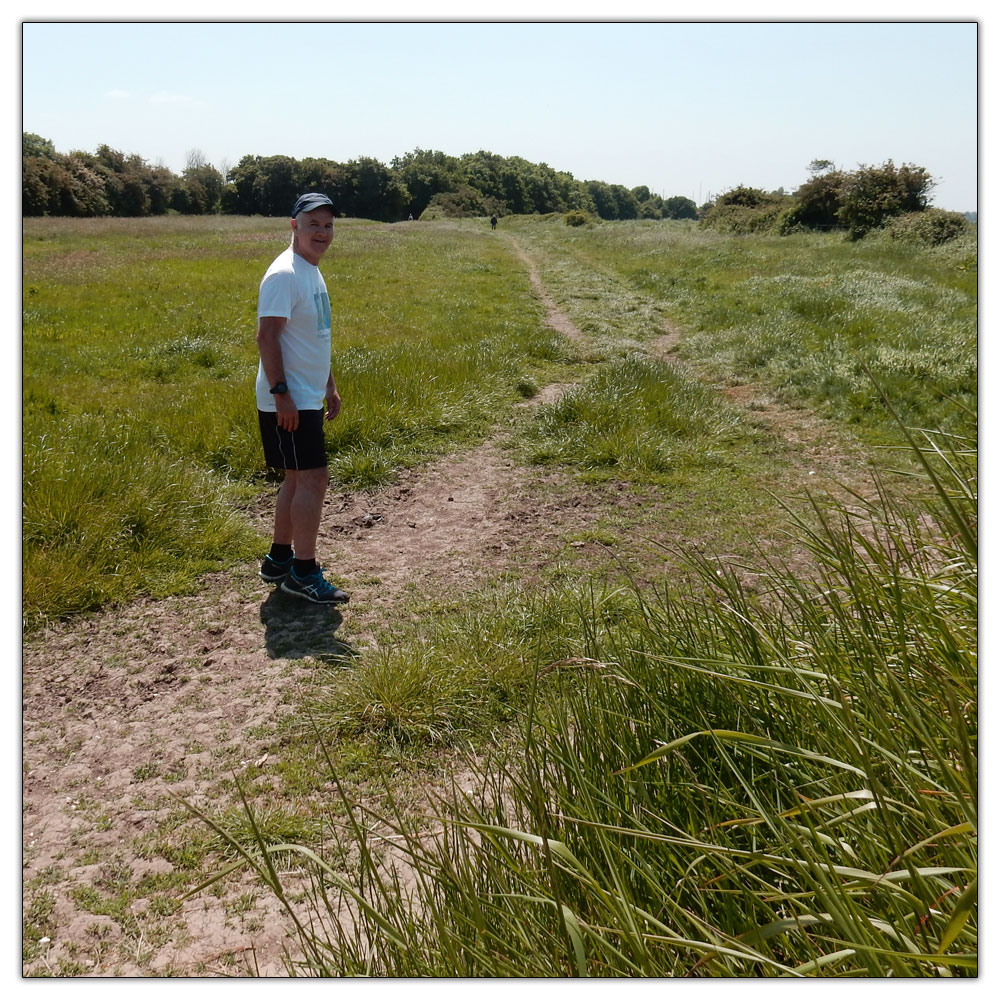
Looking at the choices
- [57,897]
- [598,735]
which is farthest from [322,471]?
[598,735]

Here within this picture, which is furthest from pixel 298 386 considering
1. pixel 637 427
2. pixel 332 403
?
pixel 637 427

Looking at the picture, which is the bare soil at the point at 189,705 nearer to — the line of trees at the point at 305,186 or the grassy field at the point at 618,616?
the grassy field at the point at 618,616

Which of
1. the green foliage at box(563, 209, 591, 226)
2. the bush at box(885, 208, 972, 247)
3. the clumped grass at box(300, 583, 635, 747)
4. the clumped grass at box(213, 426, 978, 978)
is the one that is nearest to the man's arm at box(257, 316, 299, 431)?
the clumped grass at box(300, 583, 635, 747)

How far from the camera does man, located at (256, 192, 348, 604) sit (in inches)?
174

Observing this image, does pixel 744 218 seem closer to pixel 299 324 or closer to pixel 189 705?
pixel 299 324

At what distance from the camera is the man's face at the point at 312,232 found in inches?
174

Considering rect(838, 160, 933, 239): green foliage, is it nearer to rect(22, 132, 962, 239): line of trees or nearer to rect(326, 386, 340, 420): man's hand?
rect(22, 132, 962, 239): line of trees

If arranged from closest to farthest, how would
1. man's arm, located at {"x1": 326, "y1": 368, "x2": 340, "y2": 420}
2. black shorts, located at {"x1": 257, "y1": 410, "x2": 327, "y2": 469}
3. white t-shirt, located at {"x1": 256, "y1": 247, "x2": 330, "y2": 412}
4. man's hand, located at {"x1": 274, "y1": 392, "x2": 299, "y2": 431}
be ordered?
1. white t-shirt, located at {"x1": 256, "y1": 247, "x2": 330, "y2": 412}
2. man's hand, located at {"x1": 274, "y1": 392, "x2": 299, "y2": 431}
3. black shorts, located at {"x1": 257, "y1": 410, "x2": 327, "y2": 469}
4. man's arm, located at {"x1": 326, "y1": 368, "x2": 340, "y2": 420}

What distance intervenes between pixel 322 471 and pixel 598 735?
3016 millimetres

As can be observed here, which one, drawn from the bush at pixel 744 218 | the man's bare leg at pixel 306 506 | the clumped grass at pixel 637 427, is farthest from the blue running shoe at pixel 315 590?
the bush at pixel 744 218

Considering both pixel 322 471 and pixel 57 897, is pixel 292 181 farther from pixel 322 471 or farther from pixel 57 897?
pixel 57 897

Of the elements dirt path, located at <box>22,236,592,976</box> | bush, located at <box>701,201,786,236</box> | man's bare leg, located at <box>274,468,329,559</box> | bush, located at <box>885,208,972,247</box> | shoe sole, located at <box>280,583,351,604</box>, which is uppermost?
bush, located at <box>701,201,786,236</box>

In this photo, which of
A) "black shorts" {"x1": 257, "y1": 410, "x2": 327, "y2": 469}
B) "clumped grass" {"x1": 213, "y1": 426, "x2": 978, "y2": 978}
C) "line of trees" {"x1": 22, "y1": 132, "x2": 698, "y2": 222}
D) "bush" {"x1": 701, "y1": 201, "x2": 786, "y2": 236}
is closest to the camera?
"clumped grass" {"x1": 213, "y1": 426, "x2": 978, "y2": 978}

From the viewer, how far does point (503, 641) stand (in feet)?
13.5
